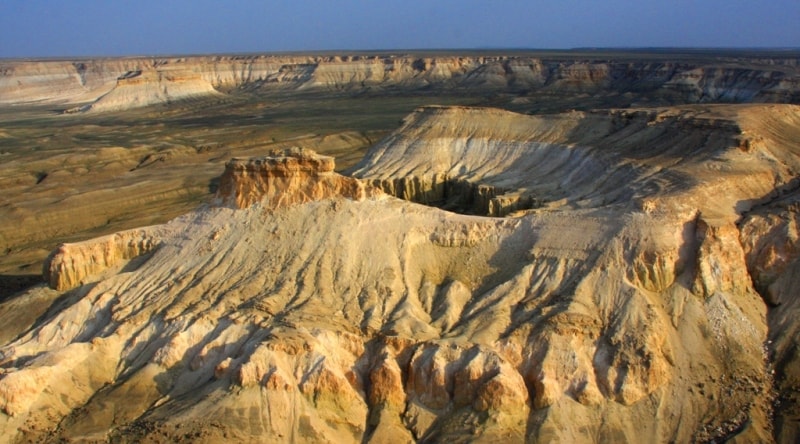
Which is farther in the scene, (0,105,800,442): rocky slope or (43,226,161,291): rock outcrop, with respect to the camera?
(43,226,161,291): rock outcrop

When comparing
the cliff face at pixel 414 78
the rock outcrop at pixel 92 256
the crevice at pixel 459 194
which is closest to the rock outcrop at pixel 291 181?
the rock outcrop at pixel 92 256

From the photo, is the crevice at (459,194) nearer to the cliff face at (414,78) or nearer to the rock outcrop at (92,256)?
the rock outcrop at (92,256)

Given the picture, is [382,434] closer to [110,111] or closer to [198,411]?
[198,411]

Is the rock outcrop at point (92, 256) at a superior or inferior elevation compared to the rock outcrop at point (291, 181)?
inferior

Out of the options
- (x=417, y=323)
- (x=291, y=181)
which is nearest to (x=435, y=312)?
(x=417, y=323)

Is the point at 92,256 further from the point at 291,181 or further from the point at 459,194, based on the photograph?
the point at 459,194

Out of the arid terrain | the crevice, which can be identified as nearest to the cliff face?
the crevice

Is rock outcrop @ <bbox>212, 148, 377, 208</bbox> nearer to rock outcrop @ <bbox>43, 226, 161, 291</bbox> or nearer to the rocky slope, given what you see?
the rocky slope
